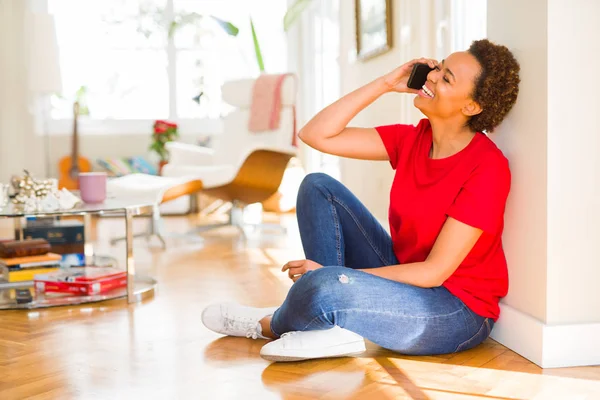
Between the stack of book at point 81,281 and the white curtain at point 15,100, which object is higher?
the white curtain at point 15,100

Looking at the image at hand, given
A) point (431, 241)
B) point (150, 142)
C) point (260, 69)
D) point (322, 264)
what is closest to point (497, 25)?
point (431, 241)

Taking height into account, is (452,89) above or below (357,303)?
above

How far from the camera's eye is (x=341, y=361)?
1.92 metres

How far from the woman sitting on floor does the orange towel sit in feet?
8.60

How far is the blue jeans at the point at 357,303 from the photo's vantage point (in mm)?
1777

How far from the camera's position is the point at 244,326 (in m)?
2.13

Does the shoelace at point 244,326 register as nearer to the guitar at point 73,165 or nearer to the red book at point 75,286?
the red book at point 75,286

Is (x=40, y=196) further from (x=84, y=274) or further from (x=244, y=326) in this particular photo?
(x=244, y=326)

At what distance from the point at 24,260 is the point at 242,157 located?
1760 millimetres

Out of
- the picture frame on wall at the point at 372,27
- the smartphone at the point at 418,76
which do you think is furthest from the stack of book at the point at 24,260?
the picture frame on wall at the point at 372,27

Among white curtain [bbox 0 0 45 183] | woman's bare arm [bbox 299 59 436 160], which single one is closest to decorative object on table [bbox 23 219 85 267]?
woman's bare arm [bbox 299 59 436 160]

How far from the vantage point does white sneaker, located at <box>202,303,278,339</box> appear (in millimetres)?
2131

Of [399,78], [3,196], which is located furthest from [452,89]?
[3,196]

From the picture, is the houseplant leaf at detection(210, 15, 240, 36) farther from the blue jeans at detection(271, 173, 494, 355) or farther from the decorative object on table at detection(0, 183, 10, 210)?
the blue jeans at detection(271, 173, 494, 355)
